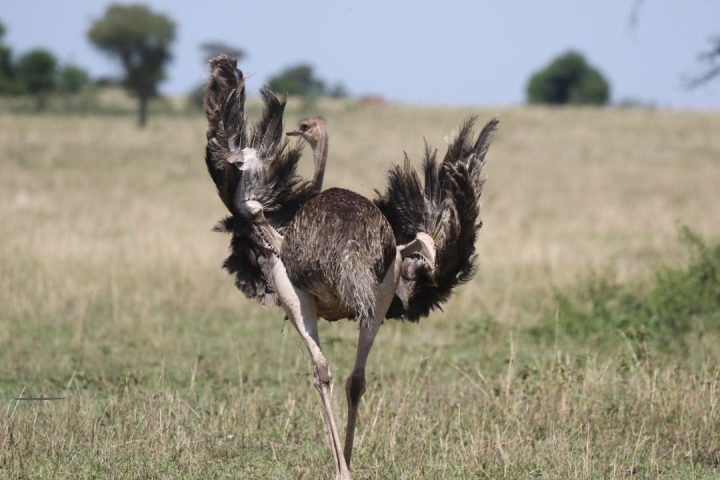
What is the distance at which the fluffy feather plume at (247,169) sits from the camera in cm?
548

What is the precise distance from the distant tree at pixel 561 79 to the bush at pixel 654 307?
7859cm

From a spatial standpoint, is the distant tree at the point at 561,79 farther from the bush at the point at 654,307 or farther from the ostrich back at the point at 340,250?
the ostrich back at the point at 340,250

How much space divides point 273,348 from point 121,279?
10.9 feet

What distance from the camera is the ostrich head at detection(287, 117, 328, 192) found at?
20.1 feet

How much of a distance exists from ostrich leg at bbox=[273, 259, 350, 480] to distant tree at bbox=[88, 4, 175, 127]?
4205 centimetres

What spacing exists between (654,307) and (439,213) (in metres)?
5.15

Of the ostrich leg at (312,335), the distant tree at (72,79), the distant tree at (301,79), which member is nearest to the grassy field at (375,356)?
the ostrich leg at (312,335)

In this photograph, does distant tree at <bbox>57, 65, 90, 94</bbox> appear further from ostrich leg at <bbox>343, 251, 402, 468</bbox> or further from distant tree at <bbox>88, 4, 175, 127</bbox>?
ostrich leg at <bbox>343, 251, 402, 468</bbox>

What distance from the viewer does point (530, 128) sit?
4794 cm

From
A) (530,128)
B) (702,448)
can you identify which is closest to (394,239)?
(702,448)

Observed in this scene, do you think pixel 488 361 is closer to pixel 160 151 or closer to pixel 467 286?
pixel 467 286

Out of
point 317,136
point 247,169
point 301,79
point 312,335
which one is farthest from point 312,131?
point 301,79

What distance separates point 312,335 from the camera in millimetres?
5180

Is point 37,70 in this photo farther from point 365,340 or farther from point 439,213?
point 365,340
